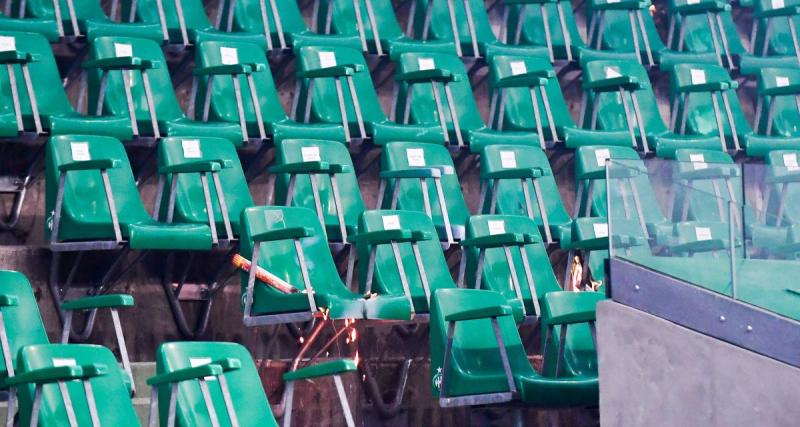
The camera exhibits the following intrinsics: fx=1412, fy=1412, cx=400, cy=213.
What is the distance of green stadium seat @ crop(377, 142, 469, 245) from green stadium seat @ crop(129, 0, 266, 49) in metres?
0.81

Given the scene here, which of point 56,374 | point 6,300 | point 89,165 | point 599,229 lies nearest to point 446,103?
point 599,229

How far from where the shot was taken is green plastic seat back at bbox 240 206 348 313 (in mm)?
3865

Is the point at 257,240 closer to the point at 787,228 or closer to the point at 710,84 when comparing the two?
the point at 787,228

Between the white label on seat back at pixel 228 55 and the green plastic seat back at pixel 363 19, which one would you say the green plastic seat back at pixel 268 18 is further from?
the white label on seat back at pixel 228 55

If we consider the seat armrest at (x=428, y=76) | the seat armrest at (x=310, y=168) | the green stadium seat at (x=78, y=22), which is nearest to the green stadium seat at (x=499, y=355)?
the seat armrest at (x=310, y=168)

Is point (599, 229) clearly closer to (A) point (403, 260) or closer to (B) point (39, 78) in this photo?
(A) point (403, 260)

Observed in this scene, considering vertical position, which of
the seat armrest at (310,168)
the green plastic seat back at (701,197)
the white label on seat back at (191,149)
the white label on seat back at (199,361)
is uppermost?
the white label on seat back at (191,149)

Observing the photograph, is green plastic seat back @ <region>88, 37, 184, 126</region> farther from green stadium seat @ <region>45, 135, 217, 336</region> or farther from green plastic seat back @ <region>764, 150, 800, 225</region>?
green plastic seat back @ <region>764, 150, 800, 225</region>

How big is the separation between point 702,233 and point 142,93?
2125 millimetres

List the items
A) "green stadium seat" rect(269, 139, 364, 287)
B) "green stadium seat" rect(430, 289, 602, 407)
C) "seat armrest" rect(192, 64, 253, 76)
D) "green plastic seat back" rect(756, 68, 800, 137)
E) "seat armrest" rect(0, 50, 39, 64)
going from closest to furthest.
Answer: "green stadium seat" rect(430, 289, 602, 407) < "seat armrest" rect(0, 50, 39, 64) < "green stadium seat" rect(269, 139, 364, 287) < "seat armrest" rect(192, 64, 253, 76) < "green plastic seat back" rect(756, 68, 800, 137)

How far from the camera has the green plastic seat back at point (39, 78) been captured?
4.45m

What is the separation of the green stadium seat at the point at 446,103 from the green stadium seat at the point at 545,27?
0.54m

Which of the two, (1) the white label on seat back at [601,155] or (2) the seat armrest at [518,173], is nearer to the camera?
(2) the seat armrest at [518,173]

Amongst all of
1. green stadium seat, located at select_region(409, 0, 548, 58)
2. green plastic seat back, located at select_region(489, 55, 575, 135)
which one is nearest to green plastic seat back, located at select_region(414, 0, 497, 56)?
green stadium seat, located at select_region(409, 0, 548, 58)
